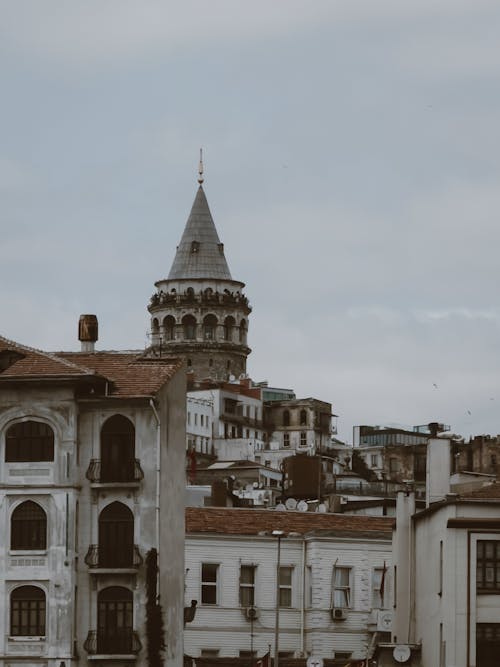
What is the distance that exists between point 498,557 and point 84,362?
59.1 ft

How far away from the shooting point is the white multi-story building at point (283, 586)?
4173 inches

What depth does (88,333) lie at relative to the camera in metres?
98.2

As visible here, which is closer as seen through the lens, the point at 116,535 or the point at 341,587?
the point at 116,535

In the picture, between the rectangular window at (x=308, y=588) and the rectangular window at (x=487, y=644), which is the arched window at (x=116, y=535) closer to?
the rectangular window at (x=487, y=644)

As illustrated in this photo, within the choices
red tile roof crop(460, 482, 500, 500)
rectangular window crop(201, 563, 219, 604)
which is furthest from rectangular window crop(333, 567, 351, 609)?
red tile roof crop(460, 482, 500, 500)

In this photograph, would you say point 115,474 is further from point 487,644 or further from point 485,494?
point 487,644

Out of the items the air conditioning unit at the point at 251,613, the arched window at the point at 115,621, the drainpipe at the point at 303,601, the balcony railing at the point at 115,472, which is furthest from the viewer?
the drainpipe at the point at 303,601

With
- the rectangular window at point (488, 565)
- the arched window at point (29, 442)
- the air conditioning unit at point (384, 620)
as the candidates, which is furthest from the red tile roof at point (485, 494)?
the arched window at point (29, 442)

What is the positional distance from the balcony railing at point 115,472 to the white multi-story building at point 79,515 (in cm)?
4

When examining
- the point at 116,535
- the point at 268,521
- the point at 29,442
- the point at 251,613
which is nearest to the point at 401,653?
the point at 116,535

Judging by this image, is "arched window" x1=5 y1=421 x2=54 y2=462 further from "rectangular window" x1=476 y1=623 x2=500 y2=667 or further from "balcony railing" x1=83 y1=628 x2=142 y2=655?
"rectangular window" x1=476 y1=623 x2=500 y2=667

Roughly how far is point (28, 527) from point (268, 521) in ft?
75.8

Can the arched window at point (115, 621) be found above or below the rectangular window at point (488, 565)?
below

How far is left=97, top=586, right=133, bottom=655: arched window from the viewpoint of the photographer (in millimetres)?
86625
